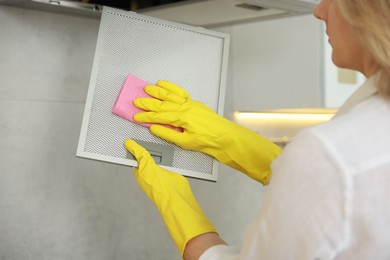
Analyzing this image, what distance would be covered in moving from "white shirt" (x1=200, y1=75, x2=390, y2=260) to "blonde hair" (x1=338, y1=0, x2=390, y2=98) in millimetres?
61

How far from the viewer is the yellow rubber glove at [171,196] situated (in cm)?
98

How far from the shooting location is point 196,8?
1.33 meters

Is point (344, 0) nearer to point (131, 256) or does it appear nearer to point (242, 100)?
point (242, 100)

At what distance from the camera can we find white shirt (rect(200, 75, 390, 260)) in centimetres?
64

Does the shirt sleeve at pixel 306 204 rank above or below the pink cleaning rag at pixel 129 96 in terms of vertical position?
below

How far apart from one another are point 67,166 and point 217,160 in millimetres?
533

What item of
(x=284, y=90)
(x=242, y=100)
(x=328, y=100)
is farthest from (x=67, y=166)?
(x=328, y=100)

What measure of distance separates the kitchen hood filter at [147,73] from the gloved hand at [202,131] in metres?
0.03

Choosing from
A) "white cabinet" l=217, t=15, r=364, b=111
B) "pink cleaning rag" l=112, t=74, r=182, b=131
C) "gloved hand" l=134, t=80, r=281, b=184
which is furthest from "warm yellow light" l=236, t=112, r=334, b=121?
"pink cleaning rag" l=112, t=74, r=182, b=131

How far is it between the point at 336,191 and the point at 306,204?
1.9 inches

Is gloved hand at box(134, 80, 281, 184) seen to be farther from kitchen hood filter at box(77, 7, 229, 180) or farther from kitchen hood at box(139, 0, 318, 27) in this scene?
kitchen hood at box(139, 0, 318, 27)

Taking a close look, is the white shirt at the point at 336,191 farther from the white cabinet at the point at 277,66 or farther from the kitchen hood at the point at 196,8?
the white cabinet at the point at 277,66

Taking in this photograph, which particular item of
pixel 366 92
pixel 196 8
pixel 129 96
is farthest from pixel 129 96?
pixel 366 92

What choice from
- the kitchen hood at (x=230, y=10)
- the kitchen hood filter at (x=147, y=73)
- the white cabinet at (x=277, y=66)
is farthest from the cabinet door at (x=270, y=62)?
the kitchen hood filter at (x=147, y=73)
